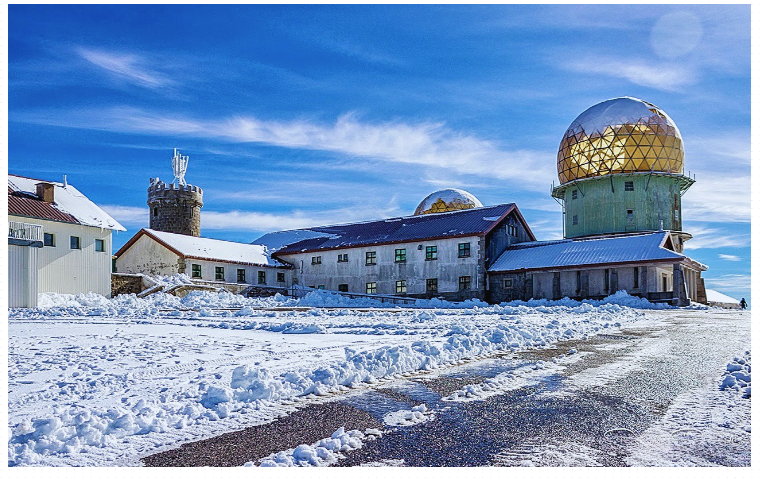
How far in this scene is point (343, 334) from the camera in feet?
39.9

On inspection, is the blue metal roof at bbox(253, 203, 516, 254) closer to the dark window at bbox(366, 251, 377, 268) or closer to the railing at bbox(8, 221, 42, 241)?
the dark window at bbox(366, 251, 377, 268)

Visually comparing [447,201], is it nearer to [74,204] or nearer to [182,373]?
[74,204]

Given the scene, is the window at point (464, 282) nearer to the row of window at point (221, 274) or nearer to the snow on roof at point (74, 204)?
the row of window at point (221, 274)

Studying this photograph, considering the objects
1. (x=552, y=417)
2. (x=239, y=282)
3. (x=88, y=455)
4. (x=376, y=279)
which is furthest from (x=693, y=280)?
(x=88, y=455)

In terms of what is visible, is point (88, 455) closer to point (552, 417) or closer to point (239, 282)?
point (552, 417)

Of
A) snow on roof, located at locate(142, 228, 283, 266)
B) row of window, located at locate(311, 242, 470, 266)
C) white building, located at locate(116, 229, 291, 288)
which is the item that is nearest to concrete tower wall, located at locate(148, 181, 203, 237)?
snow on roof, located at locate(142, 228, 283, 266)

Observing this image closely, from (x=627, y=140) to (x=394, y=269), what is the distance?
59.1ft

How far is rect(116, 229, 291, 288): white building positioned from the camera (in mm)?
38031

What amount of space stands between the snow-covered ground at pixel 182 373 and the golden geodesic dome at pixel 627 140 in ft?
102

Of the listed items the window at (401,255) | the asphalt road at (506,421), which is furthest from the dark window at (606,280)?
the asphalt road at (506,421)

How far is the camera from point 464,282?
37.6m

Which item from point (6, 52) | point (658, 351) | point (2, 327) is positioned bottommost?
point (658, 351)
